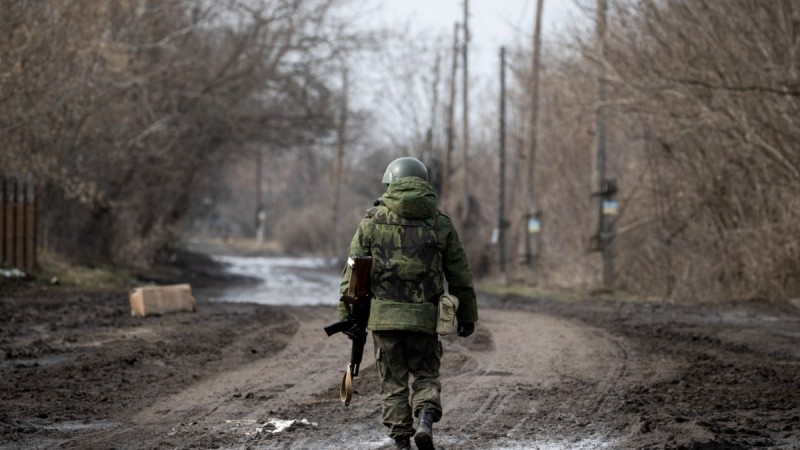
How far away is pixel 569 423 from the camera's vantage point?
8.21 m

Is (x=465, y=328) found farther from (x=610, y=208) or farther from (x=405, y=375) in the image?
(x=610, y=208)

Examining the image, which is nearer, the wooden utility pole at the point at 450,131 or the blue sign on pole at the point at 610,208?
the blue sign on pole at the point at 610,208

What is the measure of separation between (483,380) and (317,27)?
80.8 feet

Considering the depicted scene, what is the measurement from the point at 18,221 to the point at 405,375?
17.3m

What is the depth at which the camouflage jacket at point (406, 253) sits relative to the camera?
278 inches

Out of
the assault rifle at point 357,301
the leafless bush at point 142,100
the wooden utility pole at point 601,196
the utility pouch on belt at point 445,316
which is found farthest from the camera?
the wooden utility pole at point 601,196

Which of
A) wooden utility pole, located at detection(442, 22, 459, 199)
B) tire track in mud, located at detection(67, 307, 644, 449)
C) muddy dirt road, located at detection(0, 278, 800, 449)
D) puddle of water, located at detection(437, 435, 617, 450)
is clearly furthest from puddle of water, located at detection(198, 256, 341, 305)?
puddle of water, located at detection(437, 435, 617, 450)

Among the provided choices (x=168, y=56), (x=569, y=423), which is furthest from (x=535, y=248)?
(x=569, y=423)

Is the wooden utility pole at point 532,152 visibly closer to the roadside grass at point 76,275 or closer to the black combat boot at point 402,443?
the roadside grass at point 76,275

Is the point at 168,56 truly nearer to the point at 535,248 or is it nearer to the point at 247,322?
the point at 535,248

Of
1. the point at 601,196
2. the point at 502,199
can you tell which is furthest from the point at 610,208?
the point at 502,199

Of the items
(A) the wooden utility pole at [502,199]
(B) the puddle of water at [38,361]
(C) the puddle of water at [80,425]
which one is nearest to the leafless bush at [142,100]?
(A) the wooden utility pole at [502,199]

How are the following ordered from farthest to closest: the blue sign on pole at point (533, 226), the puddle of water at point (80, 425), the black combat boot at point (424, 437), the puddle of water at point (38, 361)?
the blue sign on pole at point (533, 226) < the puddle of water at point (38, 361) < the puddle of water at point (80, 425) < the black combat boot at point (424, 437)

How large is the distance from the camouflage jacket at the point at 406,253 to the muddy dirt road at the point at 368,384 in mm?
959
